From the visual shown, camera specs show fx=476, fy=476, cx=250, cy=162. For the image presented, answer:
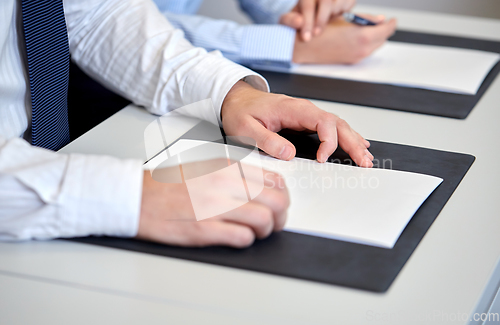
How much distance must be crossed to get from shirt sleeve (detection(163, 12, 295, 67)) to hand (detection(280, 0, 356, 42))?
0.03 metres

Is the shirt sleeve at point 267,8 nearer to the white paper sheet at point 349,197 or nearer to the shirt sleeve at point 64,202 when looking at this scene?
the white paper sheet at point 349,197

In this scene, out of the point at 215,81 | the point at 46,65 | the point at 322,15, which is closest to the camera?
the point at 46,65

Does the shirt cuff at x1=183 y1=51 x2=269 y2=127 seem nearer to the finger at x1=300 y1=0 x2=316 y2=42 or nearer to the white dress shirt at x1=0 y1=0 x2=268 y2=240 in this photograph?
the white dress shirt at x1=0 y1=0 x2=268 y2=240

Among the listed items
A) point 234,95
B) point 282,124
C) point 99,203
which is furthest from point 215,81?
point 99,203

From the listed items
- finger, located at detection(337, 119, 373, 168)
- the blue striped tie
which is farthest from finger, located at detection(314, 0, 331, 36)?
the blue striped tie

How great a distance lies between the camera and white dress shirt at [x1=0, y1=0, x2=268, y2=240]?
0.46 meters

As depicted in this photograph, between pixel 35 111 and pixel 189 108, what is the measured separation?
0.72 feet

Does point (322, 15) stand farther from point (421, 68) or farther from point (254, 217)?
point (254, 217)

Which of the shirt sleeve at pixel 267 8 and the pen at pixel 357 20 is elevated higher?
the pen at pixel 357 20

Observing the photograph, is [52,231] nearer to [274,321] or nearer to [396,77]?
[274,321]

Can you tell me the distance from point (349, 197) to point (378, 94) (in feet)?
1.27

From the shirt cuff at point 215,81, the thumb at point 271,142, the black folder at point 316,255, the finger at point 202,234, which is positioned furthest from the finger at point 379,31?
the finger at point 202,234

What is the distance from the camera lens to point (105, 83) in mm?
843

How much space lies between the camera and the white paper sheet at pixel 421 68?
2.95ft
